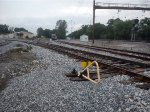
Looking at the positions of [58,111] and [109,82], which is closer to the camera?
[58,111]

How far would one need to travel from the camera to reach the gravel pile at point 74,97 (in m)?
6.57

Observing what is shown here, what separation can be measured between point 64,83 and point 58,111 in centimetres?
296

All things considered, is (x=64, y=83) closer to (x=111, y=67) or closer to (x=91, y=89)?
(x=91, y=89)

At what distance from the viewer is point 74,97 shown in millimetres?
7434

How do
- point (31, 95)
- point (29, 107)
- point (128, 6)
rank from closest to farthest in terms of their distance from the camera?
1. point (29, 107)
2. point (31, 95)
3. point (128, 6)

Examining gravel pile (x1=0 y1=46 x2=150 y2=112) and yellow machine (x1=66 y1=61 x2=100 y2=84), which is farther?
yellow machine (x1=66 y1=61 x2=100 y2=84)

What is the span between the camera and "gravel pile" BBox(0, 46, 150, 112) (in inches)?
259

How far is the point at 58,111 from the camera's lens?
643 cm

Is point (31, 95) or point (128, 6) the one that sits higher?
point (128, 6)

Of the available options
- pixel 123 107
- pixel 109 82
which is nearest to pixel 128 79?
pixel 109 82

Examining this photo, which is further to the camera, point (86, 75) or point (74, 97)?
point (86, 75)

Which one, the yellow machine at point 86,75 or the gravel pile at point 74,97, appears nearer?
the gravel pile at point 74,97

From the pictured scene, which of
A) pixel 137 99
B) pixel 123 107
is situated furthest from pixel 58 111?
pixel 137 99

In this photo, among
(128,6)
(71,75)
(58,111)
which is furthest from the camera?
(128,6)
